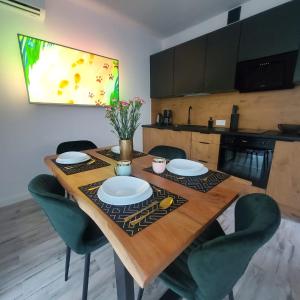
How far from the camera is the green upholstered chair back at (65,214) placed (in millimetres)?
711

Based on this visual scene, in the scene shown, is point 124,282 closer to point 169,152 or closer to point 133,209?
point 133,209

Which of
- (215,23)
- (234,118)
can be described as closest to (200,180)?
(234,118)

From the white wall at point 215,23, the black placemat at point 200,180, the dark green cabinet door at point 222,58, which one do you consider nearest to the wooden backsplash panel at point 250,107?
the dark green cabinet door at point 222,58

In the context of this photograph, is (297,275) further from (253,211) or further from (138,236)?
(138,236)

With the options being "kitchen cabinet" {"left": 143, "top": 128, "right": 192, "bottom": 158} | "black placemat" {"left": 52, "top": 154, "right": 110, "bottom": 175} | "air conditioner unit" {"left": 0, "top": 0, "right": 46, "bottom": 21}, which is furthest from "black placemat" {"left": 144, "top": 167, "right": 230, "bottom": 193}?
"air conditioner unit" {"left": 0, "top": 0, "right": 46, "bottom": 21}

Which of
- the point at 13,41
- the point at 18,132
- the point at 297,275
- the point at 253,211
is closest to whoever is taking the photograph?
the point at 253,211

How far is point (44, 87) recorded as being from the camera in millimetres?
2010

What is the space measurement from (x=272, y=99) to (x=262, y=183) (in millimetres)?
1085

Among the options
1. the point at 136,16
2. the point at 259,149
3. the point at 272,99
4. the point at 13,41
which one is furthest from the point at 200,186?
the point at 136,16

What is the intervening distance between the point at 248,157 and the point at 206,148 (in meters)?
0.52

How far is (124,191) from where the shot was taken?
81cm

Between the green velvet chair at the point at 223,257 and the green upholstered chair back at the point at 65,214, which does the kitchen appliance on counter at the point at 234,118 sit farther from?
the green upholstered chair back at the point at 65,214

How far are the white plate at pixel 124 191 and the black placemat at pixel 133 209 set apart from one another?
0.02m

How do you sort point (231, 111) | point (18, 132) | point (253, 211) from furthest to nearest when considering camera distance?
1. point (231, 111)
2. point (18, 132)
3. point (253, 211)
